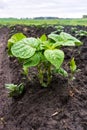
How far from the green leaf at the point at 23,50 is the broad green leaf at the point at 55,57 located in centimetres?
16

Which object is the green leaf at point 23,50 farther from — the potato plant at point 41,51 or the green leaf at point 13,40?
the green leaf at point 13,40

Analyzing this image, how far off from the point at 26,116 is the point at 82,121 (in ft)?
2.01

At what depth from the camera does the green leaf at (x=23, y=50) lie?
3.19m

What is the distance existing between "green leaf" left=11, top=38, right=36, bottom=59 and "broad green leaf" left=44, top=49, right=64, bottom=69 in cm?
16

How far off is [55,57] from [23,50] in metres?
0.34

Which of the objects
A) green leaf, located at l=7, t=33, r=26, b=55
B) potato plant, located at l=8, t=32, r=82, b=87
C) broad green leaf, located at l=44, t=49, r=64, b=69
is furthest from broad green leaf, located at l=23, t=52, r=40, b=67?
green leaf, located at l=7, t=33, r=26, b=55

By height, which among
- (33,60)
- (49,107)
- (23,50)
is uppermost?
(23,50)

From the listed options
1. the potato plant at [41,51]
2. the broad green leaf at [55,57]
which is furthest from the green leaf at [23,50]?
the broad green leaf at [55,57]

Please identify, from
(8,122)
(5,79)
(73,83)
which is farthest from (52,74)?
(5,79)

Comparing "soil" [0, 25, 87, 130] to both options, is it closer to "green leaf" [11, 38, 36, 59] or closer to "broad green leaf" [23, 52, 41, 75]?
"broad green leaf" [23, 52, 41, 75]

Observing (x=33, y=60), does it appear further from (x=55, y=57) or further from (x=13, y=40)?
(x=13, y=40)

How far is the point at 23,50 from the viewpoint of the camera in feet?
10.6

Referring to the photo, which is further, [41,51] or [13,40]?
[13,40]

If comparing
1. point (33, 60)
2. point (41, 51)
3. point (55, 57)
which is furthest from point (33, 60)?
point (55, 57)
